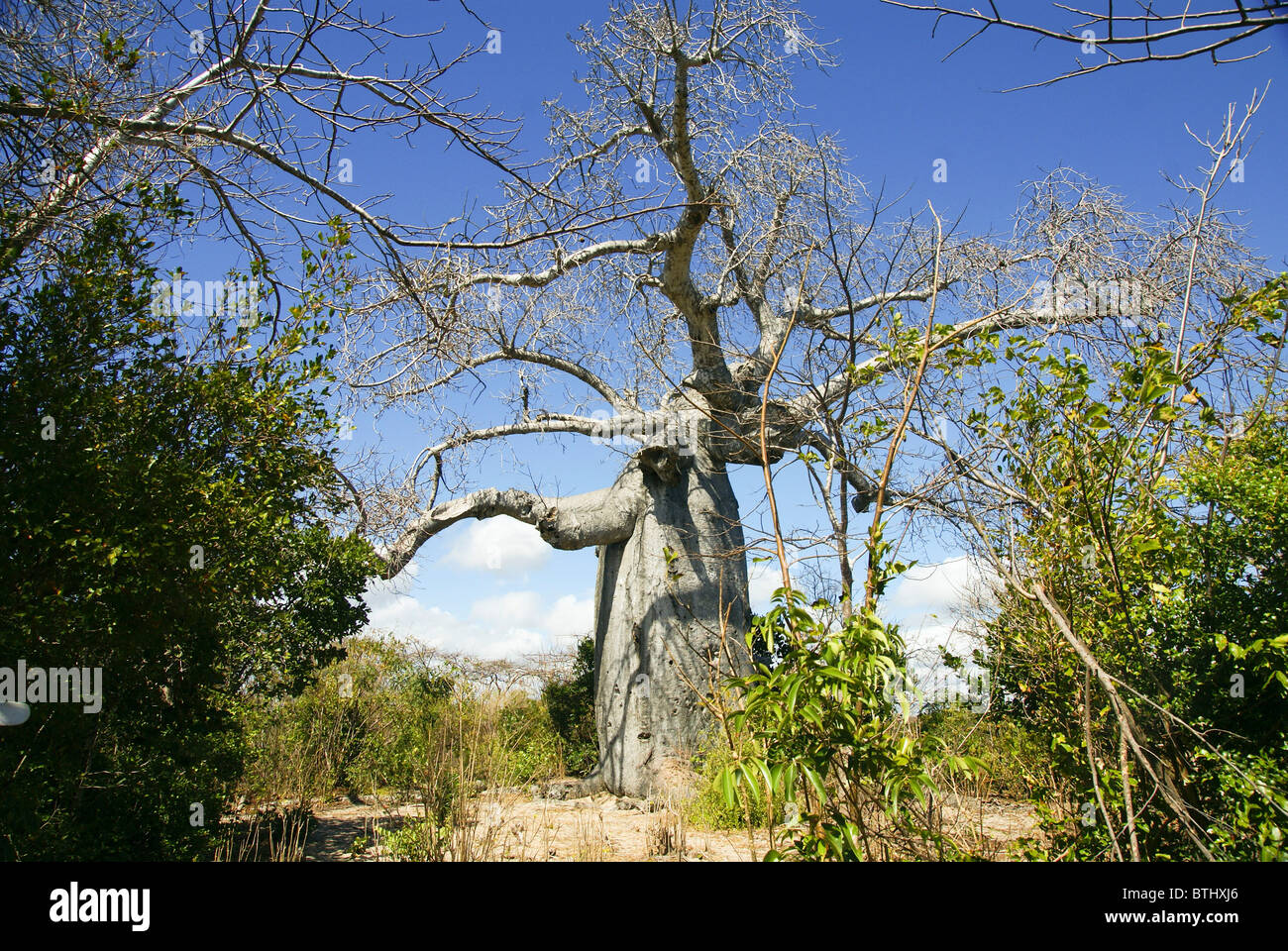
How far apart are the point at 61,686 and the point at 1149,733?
3.97 metres

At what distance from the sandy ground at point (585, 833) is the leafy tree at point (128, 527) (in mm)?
1330

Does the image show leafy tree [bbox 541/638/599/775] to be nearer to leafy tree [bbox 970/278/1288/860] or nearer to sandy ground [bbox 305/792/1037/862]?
sandy ground [bbox 305/792/1037/862]

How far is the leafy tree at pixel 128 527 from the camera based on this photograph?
276 cm

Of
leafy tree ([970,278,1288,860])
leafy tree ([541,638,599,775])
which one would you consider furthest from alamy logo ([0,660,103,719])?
leafy tree ([541,638,599,775])

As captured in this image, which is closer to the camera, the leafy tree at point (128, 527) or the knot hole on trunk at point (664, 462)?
the leafy tree at point (128, 527)
